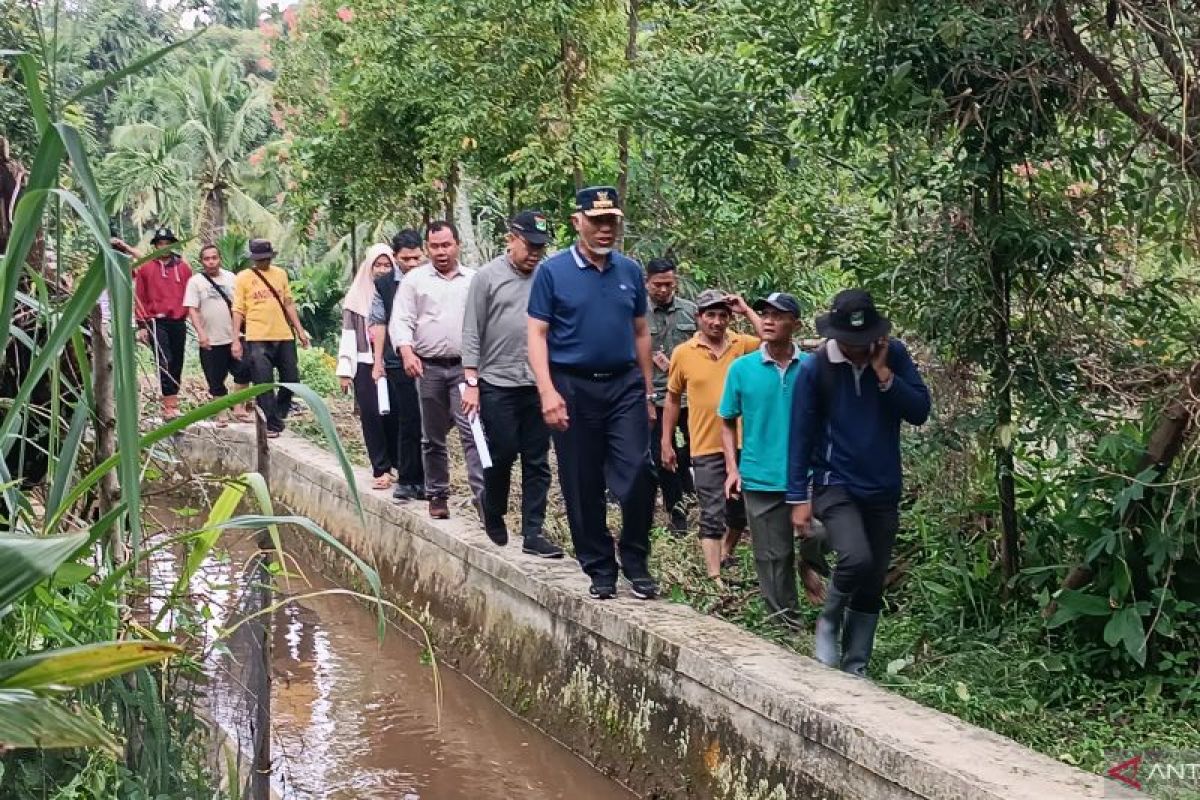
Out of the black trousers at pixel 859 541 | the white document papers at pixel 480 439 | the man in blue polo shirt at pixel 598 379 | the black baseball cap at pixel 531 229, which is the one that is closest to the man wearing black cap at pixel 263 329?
the white document papers at pixel 480 439

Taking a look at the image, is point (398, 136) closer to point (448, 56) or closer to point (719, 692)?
point (448, 56)

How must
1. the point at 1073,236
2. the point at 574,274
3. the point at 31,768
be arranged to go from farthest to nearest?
1. the point at 574,274
2. the point at 1073,236
3. the point at 31,768

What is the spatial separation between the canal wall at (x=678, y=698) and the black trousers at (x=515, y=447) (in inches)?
9.3

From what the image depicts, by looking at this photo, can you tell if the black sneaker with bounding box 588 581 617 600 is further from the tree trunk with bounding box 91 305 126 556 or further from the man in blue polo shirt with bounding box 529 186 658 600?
the tree trunk with bounding box 91 305 126 556

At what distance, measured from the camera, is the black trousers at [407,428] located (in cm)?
988

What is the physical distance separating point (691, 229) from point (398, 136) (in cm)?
451

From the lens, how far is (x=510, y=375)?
7.88 m

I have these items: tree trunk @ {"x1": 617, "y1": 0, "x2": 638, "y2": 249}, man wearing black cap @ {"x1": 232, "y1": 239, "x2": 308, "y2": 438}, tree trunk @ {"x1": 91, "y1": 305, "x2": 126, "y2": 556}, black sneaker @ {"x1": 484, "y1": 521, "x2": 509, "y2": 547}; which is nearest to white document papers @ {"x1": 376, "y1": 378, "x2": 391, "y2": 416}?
tree trunk @ {"x1": 617, "y1": 0, "x2": 638, "y2": 249}

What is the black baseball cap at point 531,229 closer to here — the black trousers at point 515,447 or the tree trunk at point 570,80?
the black trousers at point 515,447

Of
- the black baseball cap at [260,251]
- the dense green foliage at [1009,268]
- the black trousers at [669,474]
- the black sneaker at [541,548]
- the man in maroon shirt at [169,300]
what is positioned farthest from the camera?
the man in maroon shirt at [169,300]

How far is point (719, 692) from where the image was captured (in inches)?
219

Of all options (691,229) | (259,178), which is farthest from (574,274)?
(259,178)

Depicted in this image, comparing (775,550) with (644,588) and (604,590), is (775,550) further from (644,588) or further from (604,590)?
(604,590)

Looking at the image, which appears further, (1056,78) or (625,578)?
(625,578)
